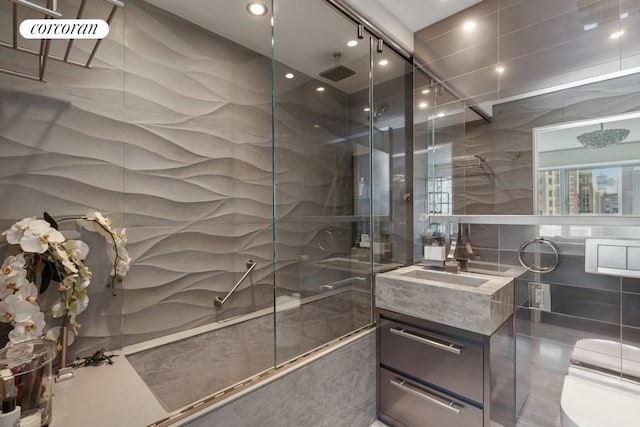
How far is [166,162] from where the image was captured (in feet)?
6.35

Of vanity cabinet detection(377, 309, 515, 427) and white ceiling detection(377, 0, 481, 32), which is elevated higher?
white ceiling detection(377, 0, 481, 32)

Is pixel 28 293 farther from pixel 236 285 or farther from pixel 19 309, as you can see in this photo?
pixel 236 285

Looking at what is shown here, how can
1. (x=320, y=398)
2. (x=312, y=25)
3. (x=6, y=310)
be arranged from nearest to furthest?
1. (x=6, y=310)
2. (x=320, y=398)
3. (x=312, y=25)

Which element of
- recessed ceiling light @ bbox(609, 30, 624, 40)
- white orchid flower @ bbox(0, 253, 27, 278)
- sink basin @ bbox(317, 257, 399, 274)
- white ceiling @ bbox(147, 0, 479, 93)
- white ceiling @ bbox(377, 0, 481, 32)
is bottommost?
sink basin @ bbox(317, 257, 399, 274)

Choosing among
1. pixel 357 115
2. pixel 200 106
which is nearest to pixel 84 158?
pixel 200 106

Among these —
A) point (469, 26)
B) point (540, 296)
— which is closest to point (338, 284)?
point (540, 296)

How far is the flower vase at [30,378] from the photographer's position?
89 centimetres

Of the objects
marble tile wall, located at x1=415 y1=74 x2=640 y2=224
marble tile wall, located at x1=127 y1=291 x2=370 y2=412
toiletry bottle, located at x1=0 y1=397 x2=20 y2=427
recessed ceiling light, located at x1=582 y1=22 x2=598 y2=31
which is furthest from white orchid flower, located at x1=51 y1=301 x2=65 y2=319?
recessed ceiling light, located at x1=582 y1=22 x2=598 y2=31

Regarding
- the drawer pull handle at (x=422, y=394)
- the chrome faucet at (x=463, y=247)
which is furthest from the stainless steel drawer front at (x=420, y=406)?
the chrome faucet at (x=463, y=247)

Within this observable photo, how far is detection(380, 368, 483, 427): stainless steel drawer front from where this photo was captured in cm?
159

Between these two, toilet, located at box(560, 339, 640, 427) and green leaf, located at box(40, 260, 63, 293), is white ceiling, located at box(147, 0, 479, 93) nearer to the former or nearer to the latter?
green leaf, located at box(40, 260, 63, 293)

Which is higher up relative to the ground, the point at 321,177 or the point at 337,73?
the point at 337,73

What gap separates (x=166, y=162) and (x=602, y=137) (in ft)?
8.53

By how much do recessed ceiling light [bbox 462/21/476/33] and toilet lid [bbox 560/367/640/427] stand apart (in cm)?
223
